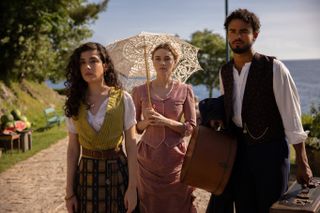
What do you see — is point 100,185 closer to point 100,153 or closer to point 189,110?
point 100,153

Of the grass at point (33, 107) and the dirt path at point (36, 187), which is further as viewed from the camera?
the grass at point (33, 107)

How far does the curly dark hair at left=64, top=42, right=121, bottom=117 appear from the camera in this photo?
3075 millimetres

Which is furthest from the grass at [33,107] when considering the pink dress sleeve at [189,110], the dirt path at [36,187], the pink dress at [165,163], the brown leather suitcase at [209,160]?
the brown leather suitcase at [209,160]

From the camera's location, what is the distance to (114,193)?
3.10 metres

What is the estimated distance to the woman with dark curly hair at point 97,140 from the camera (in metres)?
3.04

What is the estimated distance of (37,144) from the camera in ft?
35.1

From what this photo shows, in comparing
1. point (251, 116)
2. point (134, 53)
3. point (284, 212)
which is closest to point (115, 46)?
point (134, 53)

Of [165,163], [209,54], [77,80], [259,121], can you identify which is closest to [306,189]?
[259,121]

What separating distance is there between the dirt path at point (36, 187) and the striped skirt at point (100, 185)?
8.52 ft

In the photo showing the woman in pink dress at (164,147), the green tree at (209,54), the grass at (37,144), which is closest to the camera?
the woman in pink dress at (164,147)

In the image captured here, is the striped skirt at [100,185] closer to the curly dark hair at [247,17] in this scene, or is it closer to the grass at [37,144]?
the curly dark hair at [247,17]

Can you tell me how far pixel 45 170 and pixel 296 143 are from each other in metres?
5.97

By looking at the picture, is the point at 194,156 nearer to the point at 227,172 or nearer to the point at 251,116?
the point at 227,172

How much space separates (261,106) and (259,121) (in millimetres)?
101
